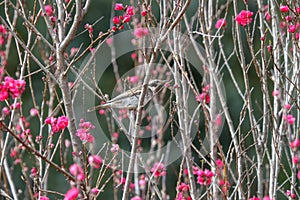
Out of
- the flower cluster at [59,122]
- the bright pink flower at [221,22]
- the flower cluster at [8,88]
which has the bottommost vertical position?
the flower cluster at [59,122]

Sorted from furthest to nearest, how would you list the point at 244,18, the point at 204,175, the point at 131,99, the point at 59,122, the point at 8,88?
the point at 131,99 < the point at 244,18 < the point at 204,175 < the point at 59,122 < the point at 8,88

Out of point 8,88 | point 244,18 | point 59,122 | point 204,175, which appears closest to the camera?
point 8,88

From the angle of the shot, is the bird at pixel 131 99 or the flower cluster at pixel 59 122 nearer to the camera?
the flower cluster at pixel 59 122

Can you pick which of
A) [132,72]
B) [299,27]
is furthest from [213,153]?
[132,72]

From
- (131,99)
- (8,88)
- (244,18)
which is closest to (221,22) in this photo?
(244,18)

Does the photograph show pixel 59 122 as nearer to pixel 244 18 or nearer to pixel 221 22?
pixel 244 18

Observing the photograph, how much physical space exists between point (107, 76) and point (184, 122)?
3146 millimetres

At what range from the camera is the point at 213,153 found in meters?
2.83

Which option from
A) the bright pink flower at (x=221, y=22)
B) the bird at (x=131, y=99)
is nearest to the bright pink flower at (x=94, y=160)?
the bird at (x=131, y=99)

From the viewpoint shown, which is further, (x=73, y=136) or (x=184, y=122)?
(x=184, y=122)

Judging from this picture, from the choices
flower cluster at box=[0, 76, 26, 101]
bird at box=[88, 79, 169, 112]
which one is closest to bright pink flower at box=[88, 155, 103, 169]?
flower cluster at box=[0, 76, 26, 101]

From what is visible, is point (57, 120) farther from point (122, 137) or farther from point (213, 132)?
point (122, 137)

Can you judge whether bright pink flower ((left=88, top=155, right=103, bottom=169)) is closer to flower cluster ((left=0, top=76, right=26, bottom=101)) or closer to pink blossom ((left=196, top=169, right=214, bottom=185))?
flower cluster ((left=0, top=76, right=26, bottom=101))

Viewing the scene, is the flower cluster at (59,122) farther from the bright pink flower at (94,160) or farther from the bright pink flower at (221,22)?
the bright pink flower at (221,22)
